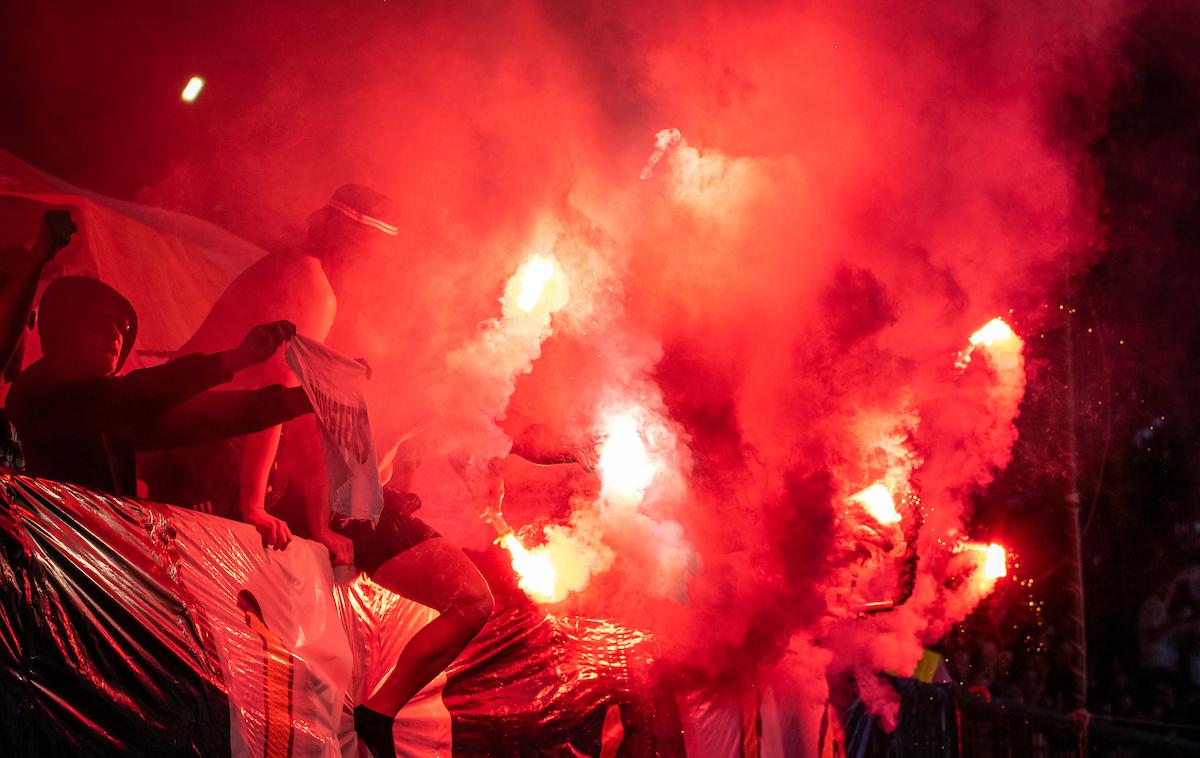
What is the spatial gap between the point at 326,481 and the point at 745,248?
116 inches

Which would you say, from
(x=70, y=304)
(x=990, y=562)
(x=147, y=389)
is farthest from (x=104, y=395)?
(x=990, y=562)

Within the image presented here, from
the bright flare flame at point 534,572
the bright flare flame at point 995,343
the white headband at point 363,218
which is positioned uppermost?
the bright flare flame at point 995,343

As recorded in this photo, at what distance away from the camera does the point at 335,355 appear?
4145mm

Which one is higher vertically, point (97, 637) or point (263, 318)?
point (263, 318)

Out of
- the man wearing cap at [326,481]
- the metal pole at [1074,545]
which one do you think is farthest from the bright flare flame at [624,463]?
the metal pole at [1074,545]

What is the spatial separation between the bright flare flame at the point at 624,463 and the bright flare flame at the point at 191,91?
2.77m

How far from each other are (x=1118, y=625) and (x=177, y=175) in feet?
28.4

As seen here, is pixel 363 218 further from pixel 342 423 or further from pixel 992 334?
pixel 992 334

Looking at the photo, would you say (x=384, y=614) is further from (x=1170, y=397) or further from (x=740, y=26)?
(x=1170, y=397)

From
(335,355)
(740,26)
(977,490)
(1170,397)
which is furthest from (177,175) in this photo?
(1170,397)

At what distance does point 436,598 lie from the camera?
14.4ft

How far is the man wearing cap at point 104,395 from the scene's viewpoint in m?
3.26

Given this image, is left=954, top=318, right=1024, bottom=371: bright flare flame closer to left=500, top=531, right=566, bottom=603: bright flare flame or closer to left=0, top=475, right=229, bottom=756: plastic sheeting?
left=500, top=531, right=566, bottom=603: bright flare flame

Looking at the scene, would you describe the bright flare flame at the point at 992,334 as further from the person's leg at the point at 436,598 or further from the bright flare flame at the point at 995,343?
the person's leg at the point at 436,598
